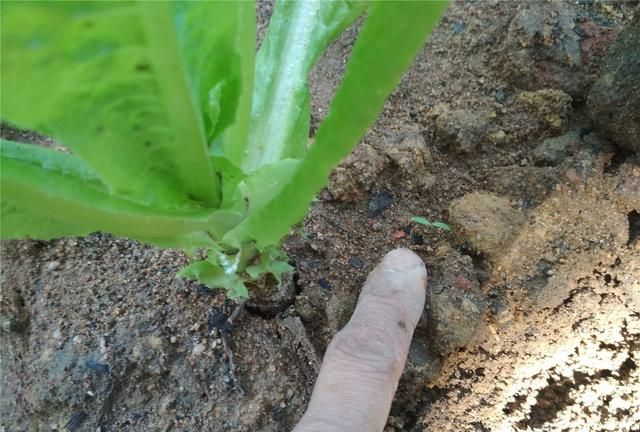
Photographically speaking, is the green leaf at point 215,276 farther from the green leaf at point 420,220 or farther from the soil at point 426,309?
the green leaf at point 420,220

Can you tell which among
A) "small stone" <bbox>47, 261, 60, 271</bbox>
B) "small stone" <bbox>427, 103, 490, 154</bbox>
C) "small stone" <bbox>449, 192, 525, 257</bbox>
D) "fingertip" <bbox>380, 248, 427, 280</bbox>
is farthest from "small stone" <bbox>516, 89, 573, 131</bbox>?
"small stone" <bbox>47, 261, 60, 271</bbox>

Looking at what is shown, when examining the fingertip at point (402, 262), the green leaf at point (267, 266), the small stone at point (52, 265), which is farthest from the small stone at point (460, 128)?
the small stone at point (52, 265)

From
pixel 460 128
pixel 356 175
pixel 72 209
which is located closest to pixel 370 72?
pixel 72 209

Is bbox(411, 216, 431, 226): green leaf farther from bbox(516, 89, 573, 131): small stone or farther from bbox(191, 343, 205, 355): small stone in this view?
bbox(191, 343, 205, 355): small stone

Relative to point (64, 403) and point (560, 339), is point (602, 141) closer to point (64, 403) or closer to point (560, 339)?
point (560, 339)

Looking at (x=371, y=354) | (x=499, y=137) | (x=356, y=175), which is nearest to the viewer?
(x=371, y=354)

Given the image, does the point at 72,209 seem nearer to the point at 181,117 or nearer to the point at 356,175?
the point at 181,117

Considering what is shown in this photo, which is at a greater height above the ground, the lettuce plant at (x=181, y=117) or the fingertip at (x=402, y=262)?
the lettuce plant at (x=181, y=117)
